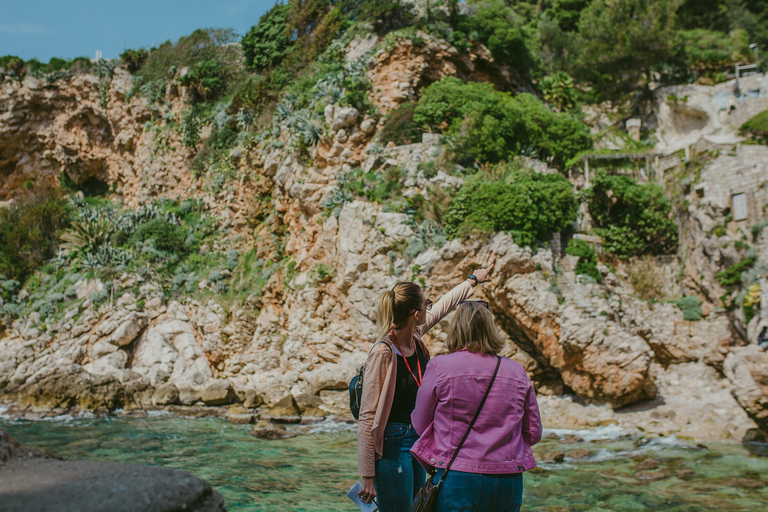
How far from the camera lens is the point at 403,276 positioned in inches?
571

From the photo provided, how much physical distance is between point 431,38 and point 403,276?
1030 cm

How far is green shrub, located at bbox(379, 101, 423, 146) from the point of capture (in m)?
17.0

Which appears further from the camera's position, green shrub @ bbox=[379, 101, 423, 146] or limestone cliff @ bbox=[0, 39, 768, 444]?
green shrub @ bbox=[379, 101, 423, 146]

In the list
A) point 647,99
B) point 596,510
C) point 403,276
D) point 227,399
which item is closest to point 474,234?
point 403,276

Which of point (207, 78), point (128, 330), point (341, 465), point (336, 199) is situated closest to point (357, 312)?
point (336, 199)

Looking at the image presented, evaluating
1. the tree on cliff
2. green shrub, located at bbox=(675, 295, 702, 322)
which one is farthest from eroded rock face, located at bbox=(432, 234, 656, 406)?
the tree on cliff

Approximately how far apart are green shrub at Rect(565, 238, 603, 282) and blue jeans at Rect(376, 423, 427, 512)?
12411 millimetres

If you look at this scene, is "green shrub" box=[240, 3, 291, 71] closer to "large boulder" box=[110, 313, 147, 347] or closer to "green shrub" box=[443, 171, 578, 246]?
"large boulder" box=[110, 313, 147, 347]

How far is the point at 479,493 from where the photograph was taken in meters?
2.62

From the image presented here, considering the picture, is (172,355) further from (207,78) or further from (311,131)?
(207,78)

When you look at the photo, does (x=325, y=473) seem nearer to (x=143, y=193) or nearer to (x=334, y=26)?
(x=334, y=26)

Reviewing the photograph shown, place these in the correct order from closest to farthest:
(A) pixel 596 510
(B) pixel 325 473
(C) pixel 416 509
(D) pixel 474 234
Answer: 1. (C) pixel 416 509
2. (A) pixel 596 510
3. (B) pixel 325 473
4. (D) pixel 474 234

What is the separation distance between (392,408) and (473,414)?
65cm

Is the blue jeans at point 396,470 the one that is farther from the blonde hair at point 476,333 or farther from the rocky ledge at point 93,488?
the rocky ledge at point 93,488
